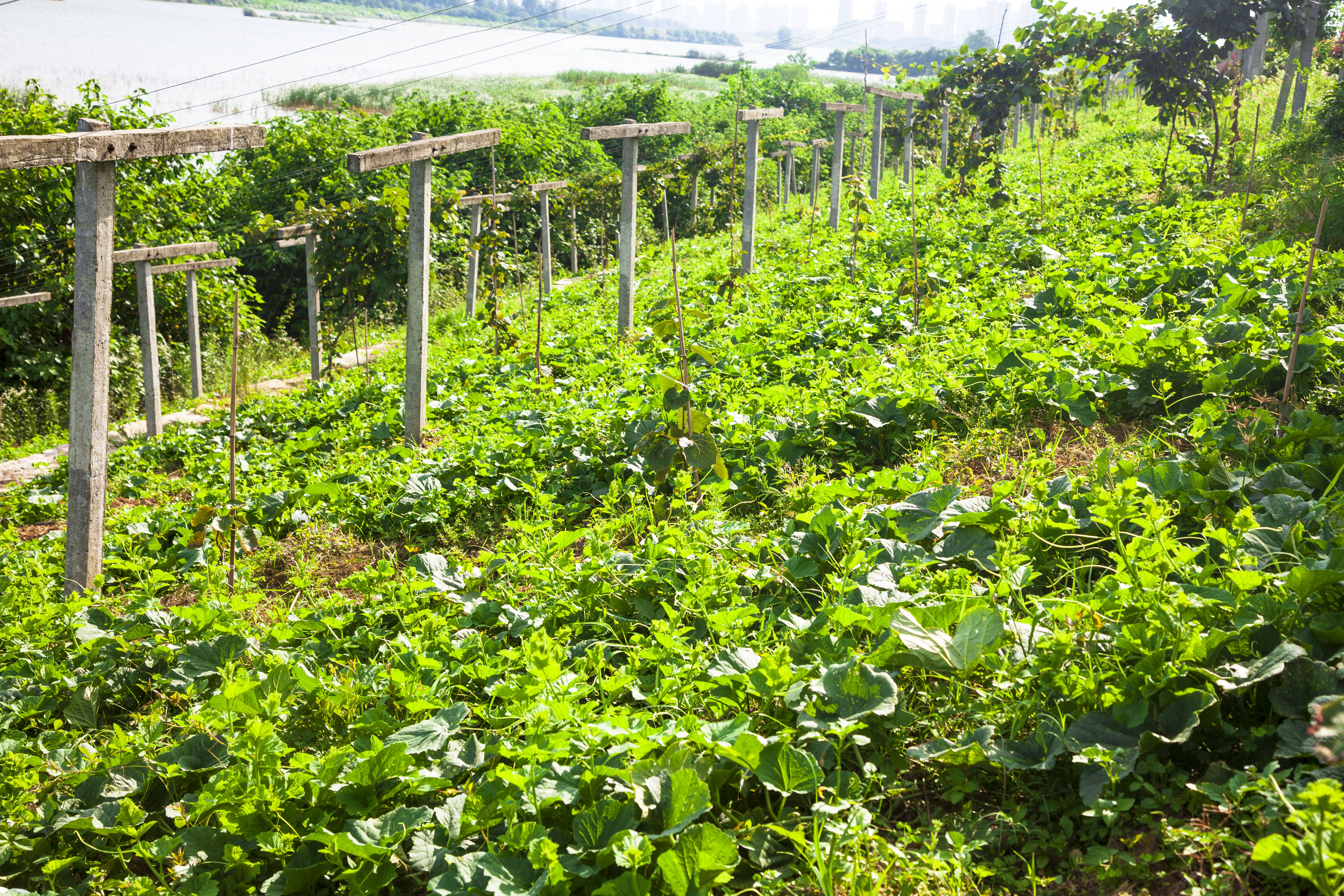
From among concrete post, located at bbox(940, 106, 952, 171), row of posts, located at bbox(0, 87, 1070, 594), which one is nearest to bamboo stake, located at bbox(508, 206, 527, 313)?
Result: row of posts, located at bbox(0, 87, 1070, 594)

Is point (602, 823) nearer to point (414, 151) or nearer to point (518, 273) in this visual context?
point (414, 151)

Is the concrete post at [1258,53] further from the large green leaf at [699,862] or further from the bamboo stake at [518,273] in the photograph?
the large green leaf at [699,862]

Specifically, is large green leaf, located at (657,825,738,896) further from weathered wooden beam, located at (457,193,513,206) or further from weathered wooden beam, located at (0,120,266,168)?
weathered wooden beam, located at (457,193,513,206)

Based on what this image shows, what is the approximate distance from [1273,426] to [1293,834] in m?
2.38

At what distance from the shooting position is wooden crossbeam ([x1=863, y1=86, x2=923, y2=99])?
50.0ft

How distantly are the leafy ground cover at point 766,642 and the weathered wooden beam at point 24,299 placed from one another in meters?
7.13

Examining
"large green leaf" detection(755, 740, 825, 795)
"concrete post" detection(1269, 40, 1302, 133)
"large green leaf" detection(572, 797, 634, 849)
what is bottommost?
"large green leaf" detection(572, 797, 634, 849)

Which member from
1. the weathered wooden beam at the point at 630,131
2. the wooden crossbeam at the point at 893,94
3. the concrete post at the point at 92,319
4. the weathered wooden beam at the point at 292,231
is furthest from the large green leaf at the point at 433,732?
the wooden crossbeam at the point at 893,94

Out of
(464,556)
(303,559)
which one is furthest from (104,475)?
(464,556)

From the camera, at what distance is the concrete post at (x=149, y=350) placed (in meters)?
10.8

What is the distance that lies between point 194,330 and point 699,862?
1296 centimetres

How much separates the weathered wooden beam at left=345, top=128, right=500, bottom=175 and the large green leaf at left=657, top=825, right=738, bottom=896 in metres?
5.14

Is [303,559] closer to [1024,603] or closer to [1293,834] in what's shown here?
[1024,603]

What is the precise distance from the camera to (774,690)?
7.43 feet
